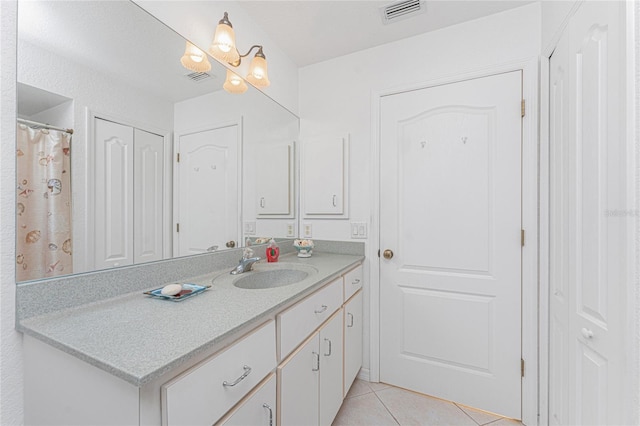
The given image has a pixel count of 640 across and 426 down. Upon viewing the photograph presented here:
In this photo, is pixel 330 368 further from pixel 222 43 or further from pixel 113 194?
pixel 222 43

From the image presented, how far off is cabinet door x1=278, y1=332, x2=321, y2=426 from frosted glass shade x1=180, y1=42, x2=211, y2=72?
1422 mm

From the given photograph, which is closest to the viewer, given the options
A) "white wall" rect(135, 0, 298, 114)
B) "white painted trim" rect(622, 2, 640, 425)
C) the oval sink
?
"white painted trim" rect(622, 2, 640, 425)

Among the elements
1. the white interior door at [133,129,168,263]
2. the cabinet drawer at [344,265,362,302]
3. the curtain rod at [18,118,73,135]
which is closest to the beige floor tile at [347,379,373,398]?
the cabinet drawer at [344,265,362,302]

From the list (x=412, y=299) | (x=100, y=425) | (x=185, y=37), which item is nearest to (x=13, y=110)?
(x=185, y=37)

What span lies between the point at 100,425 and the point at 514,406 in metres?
2.02

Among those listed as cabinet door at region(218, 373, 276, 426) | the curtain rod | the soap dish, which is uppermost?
the curtain rod

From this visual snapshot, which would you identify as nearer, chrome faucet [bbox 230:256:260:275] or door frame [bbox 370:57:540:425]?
chrome faucet [bbox 230:256:260:275]

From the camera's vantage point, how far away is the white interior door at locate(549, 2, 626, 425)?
796 mm

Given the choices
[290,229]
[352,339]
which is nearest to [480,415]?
[352,339]

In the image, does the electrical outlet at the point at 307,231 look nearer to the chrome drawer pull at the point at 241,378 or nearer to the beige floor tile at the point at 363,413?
the beige floor tile at the point at 363,413

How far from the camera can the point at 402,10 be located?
1.60 meters

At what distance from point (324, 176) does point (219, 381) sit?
5.26 ft

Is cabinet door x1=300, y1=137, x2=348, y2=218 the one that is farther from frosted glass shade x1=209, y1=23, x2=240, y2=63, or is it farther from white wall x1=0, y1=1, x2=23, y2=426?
white wall x1=0, y1=1, x2=23, y2=426

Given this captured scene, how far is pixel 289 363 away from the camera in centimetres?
100
